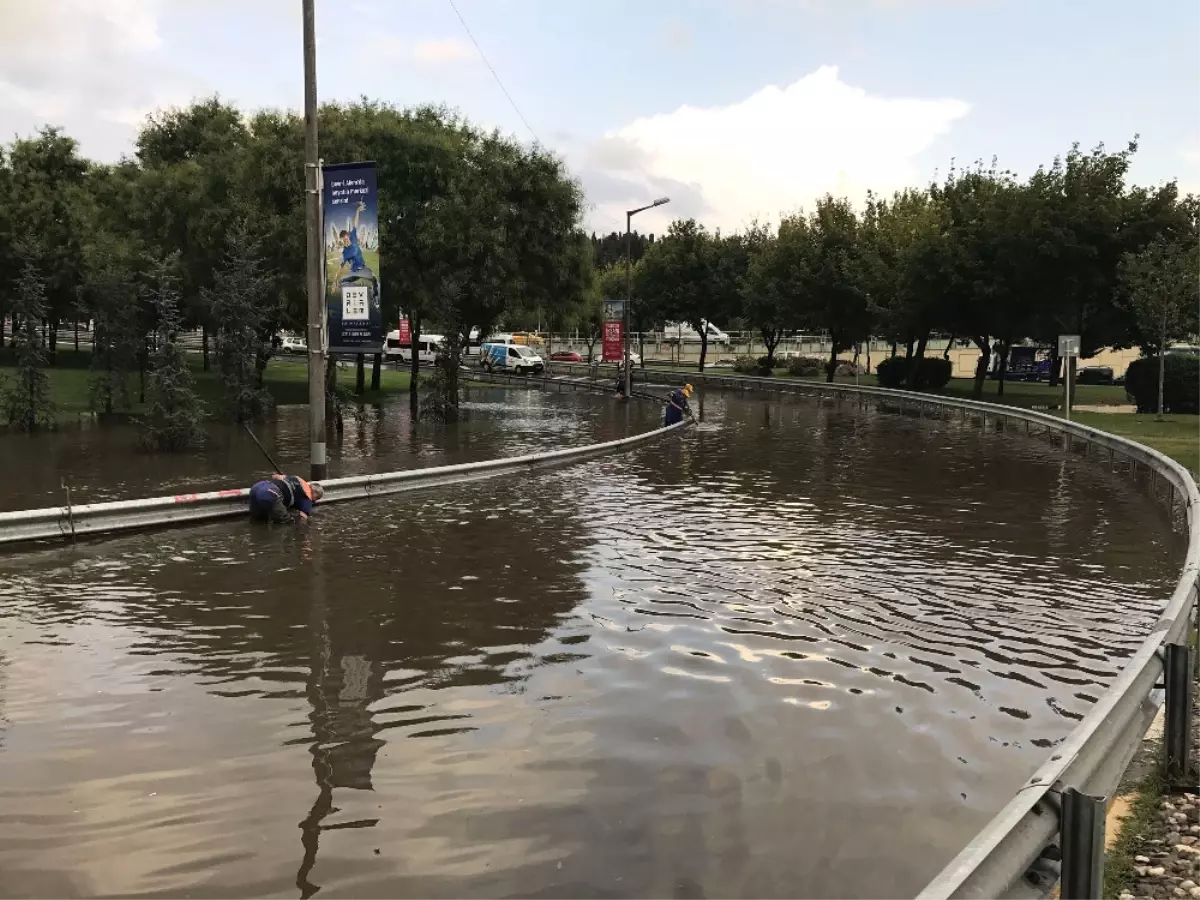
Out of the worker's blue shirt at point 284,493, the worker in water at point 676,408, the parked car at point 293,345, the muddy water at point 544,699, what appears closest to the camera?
the muddy water at point 544,699

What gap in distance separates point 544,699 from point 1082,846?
3.88m

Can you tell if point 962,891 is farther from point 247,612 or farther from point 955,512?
point 955,512

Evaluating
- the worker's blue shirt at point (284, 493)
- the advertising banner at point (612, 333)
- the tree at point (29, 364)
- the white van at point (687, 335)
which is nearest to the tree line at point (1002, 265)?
the advertising banner at point (612, 333)

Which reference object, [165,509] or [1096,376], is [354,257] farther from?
[1096,376]

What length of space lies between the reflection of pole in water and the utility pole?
705 cm

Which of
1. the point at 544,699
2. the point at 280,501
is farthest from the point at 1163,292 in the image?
the point at 544,699

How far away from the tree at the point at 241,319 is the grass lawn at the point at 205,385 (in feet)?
4.53

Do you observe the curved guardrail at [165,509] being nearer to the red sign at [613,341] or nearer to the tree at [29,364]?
the tree at [29,364]

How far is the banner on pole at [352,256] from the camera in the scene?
15242 millimetres

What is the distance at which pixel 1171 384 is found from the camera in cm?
3128

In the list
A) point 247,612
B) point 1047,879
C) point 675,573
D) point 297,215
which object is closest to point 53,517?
point 247,612

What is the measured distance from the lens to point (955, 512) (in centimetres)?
1426

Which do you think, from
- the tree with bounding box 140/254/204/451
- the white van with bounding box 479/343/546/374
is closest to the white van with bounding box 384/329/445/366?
the white van with bounding box 479/343/546/374

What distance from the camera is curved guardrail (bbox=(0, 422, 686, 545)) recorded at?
11.7m
